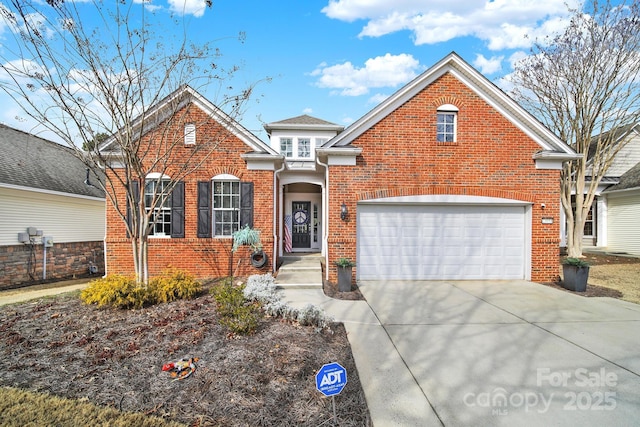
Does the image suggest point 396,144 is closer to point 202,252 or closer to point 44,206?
point 202,252

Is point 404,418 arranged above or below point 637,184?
below

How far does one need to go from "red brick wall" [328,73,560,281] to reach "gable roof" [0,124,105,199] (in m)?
→ 9.49

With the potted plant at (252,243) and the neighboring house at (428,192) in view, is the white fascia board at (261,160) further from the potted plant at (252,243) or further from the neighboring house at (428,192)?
the potted plant at (252,243)

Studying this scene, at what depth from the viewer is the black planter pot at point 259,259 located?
9.22m

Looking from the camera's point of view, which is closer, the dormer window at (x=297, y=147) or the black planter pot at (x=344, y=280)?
the black planter pot at (x=344, y=280)

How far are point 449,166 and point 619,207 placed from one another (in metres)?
12.6

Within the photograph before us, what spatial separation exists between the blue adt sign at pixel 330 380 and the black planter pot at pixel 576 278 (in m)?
8.08

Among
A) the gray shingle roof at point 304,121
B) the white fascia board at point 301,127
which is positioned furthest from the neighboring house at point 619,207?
the gray shingle roof at point 304,121

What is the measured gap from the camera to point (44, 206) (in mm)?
11258

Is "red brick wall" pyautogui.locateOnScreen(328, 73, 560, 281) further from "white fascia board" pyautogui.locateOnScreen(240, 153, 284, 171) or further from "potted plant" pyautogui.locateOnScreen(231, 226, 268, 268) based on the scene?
"potted plant" pyautogui.locateOnScreen(231, 226, 268, 268)

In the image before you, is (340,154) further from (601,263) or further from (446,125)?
(601,263)

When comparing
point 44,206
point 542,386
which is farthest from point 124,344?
point 44,206

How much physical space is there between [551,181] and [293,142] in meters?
10.4

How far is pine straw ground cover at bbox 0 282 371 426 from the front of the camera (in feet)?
9.88
